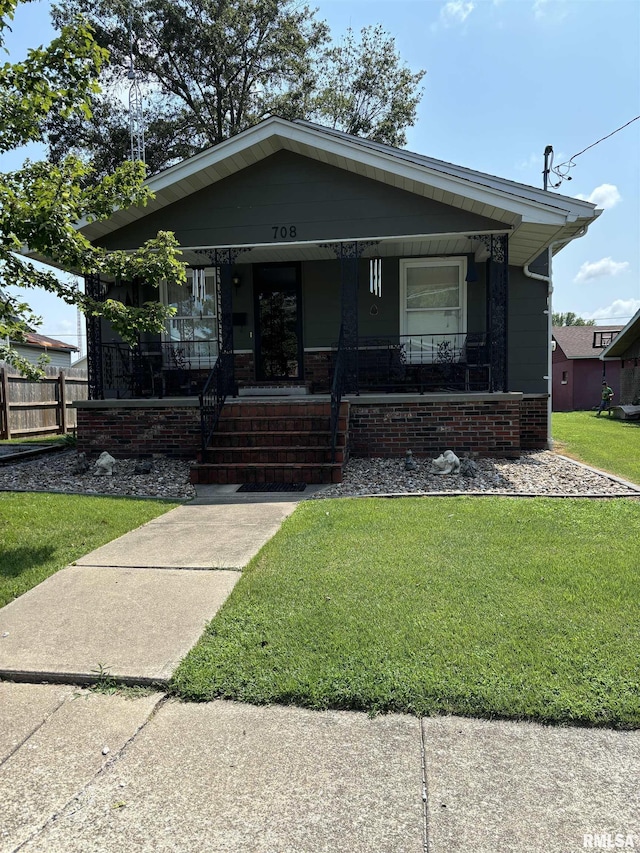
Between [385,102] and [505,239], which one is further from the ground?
[385,102]

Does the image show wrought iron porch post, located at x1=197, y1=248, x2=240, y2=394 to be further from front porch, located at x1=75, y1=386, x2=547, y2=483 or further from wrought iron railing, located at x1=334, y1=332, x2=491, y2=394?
wrought iron railing, located at x1=334, y1=332, x2=491, y2=394

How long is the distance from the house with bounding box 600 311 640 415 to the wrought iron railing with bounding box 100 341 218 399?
1722 cm

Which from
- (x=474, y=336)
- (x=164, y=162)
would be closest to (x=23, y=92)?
(x=474, y=336)

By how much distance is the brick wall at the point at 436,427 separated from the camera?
8.72 metres

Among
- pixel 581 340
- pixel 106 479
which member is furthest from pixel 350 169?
pixel 581 340

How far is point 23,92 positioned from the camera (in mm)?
4562

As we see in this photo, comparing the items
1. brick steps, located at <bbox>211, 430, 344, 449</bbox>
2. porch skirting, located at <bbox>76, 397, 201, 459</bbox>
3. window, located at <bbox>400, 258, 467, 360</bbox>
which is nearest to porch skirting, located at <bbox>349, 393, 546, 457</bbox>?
brick steps, located at <bbox>211, 430, 344, 449</bbox>

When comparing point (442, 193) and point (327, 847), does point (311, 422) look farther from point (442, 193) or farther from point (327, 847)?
point (327, 847)

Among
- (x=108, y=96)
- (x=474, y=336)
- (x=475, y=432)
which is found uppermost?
(x=108, y=96)

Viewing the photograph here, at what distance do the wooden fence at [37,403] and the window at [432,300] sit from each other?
9.19m

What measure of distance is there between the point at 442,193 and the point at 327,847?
8589mm

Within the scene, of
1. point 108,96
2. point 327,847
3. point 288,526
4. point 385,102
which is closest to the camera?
point 327,847

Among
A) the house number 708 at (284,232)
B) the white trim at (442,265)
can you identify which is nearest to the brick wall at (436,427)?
the white trim at (442,265)

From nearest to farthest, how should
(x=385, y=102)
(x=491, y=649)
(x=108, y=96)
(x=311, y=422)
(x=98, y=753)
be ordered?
(x=98, y=753) < (x=491, y=649) < (x=311, y=422) < (x=108, y=96) < (x=385, y=102)
